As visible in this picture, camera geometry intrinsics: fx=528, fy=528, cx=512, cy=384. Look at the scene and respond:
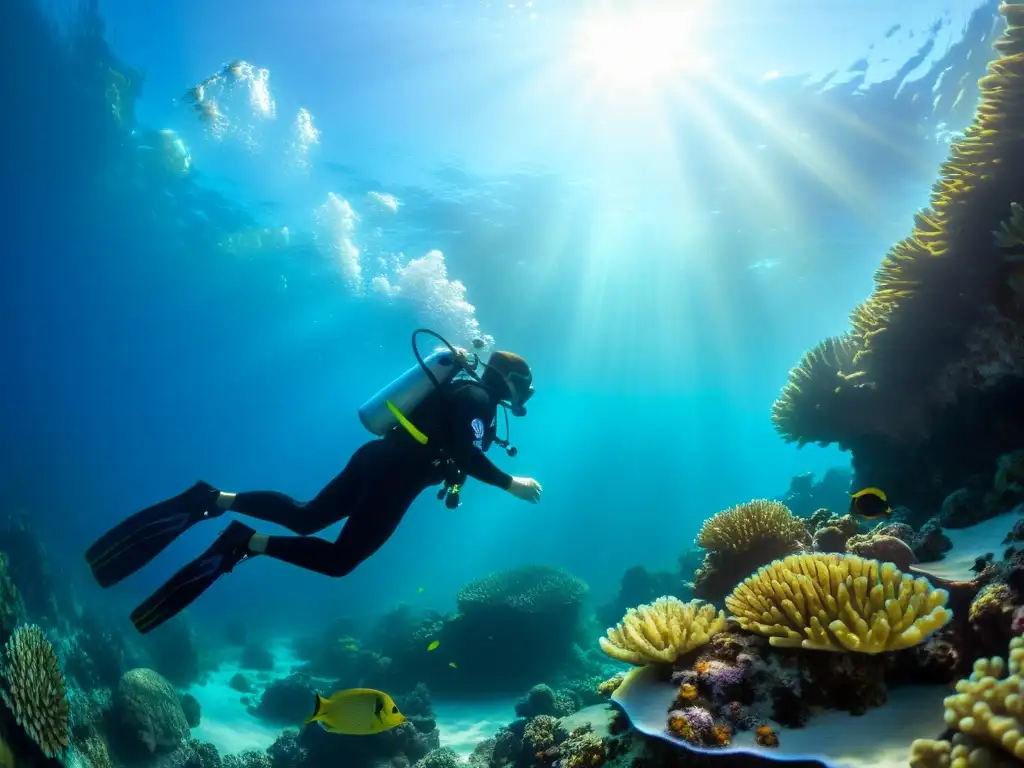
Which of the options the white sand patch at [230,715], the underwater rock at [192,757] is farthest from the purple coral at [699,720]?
the white sand patch at [230,715]

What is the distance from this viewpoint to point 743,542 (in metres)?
5.30

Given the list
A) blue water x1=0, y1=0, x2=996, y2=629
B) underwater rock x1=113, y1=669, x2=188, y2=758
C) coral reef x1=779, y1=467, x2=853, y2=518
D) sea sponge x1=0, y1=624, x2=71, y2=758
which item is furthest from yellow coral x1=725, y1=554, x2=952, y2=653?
blue water x1=0, y1=0, x2=996, y2=629

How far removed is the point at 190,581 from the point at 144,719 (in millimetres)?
6702

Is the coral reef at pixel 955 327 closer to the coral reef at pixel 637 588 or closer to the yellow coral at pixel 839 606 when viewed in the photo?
the yellow coral at pixel 839 606

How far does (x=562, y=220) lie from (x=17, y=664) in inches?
949

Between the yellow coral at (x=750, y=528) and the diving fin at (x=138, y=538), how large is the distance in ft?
18.0

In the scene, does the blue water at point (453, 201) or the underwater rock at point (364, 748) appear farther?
the blue water at point (453, 201)

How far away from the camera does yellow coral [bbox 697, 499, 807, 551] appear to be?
5.30 m

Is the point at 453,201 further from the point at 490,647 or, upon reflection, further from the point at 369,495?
the point at 369,495

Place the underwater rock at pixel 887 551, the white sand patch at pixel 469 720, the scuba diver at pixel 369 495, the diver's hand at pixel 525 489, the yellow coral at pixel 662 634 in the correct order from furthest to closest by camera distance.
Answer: the white sand patch at pixel 469 720 → the diver's hand at pixel 525 489 → the scuba diver at pixel 369 495 → the underwater rock at pixel 887 551 → the yellow coral at pixel 662 634

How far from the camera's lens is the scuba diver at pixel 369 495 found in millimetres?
5215

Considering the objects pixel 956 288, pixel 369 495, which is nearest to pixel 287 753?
pixel 369 495

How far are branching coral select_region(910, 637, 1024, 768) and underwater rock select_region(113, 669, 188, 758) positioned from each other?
37.5ft

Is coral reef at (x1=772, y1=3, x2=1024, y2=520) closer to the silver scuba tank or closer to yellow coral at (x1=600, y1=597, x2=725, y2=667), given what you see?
yellow coral at (x1=600, y1=597, x2=725, y2=667)
